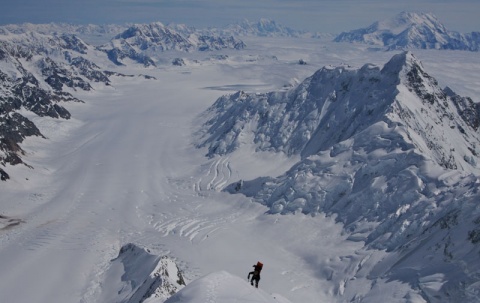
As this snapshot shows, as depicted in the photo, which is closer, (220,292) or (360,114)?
(220,292)

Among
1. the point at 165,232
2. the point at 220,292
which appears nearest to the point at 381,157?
the point at 165,232

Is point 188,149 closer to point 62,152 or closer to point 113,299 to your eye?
point 62,152

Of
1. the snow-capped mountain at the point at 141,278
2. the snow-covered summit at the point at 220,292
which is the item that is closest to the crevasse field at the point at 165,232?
the snow-covered summit at the point at 220,292

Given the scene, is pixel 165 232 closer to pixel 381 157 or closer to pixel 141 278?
pixel 141 278

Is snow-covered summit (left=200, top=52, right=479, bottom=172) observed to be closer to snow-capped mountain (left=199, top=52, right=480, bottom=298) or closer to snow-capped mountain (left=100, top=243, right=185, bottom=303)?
snow-capped mountain (left=199, top=52, right=480, bottom=298)

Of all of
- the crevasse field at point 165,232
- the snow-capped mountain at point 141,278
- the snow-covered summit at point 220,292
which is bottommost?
the crevasse field at point 165,232

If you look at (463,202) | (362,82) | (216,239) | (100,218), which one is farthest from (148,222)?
(362,82)

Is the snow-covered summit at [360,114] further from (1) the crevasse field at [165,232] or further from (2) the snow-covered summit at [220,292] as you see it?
(2) the snow-covered summit at [220,292]

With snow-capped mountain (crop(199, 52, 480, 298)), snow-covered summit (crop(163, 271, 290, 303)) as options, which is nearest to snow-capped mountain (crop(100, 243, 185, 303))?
snow-covered summit (crop(163, 271, 290, 303))
